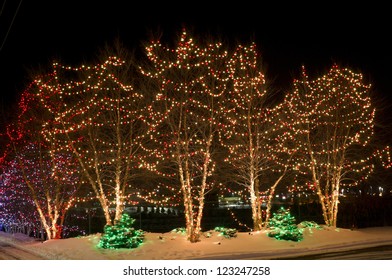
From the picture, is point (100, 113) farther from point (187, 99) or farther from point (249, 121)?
point (249, 121)

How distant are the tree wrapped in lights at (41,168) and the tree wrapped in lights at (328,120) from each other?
8.83 m

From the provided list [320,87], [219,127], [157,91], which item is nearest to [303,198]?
[320,87]

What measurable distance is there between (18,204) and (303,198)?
17111mm

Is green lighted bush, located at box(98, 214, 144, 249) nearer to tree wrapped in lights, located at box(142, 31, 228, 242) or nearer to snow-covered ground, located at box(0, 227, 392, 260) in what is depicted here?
snow-covered ground, located at box(0, 227, 392, 260)

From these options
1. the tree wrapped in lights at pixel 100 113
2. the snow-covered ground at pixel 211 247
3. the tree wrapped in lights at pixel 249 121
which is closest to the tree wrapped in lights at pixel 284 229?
the snow-covered ground at pixel 211 247

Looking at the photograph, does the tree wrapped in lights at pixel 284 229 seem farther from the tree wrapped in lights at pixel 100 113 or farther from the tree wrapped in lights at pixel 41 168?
A: the tree wrapped in lights at pixel 41 168

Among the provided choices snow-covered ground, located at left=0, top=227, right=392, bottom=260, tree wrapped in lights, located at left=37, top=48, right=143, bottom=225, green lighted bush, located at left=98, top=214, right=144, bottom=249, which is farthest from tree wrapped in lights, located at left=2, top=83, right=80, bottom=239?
green lighted bush, located at left=98, top=214, right=144, bottom=249

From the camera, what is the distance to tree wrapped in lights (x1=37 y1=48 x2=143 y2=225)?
15.4 m

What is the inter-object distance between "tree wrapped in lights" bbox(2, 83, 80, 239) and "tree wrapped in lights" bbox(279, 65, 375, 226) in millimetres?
8832

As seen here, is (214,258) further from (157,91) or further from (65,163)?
(65,163)

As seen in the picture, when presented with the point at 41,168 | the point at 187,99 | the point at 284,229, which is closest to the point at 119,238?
the point at 187,99

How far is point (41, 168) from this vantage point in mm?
17359

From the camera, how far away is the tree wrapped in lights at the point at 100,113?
50.5 ft

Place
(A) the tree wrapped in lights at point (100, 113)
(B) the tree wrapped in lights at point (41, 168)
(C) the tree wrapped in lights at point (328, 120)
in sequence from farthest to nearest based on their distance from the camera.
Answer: (C) the tree wrapped in lights at point (328, 120), (B) the tree wrapped in lights at point (41, 168), (A) the tree wrapped in lights at point (100, 113)
